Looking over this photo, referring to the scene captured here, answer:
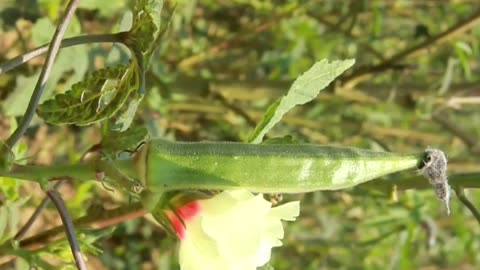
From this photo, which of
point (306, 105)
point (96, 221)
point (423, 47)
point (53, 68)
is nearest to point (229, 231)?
point (96, 221)

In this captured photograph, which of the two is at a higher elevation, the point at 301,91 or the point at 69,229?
the point at 301,91

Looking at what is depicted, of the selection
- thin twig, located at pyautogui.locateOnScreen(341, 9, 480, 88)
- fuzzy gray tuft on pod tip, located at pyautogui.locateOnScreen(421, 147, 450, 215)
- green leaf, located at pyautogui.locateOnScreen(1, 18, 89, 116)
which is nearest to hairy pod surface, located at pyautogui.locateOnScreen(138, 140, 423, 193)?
fuzzy gray tuft on pod tip, located at pyautogui.locateOnScreen(421, 147, 450, 215)

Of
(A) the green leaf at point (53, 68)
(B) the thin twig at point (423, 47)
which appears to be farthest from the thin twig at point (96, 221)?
(B) the thin twig at point (423, 47)

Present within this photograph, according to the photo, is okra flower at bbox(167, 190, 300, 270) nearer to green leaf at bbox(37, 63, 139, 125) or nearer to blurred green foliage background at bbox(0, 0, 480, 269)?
green leaf at bbox(37, 63, 139, 125)

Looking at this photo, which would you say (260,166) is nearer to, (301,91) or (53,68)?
(301,91)

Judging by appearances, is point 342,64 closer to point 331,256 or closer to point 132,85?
point 132,85

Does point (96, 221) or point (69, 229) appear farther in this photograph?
point (96, 221)

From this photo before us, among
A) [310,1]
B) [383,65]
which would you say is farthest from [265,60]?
[383,65]
